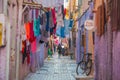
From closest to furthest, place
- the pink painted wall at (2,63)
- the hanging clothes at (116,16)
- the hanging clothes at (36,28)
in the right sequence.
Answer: the hanging clothes at (116,16) → the pink painted wall at (2,63) → the hanging clothes at (36,28)

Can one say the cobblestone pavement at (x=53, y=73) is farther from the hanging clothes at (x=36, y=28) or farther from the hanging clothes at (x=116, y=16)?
the hanging clothes at (x=116, y=16)

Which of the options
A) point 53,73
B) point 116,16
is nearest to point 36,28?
point 53,73

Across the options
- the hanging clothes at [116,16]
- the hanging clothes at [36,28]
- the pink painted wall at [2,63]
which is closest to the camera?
the hanging clothes at [116,16]

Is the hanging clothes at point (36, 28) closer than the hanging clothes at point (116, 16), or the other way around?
the hanging clothes at point (116, 16)

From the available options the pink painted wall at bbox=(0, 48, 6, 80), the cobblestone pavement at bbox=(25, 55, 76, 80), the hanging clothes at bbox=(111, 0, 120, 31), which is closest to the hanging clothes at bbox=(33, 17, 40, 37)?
the cobblestone pavement at bbox=(25, 55, 76, 80)

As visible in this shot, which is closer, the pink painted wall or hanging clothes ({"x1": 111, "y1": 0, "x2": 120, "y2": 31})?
hanging clothes ({"x1": 111, "y1": 0, "x2": 120, "y2": 31})

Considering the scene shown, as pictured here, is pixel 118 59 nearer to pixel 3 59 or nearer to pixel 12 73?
pixel 3 59

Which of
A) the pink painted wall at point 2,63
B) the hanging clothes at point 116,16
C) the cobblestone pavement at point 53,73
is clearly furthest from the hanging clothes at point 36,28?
the hanging clothes at point 116,16

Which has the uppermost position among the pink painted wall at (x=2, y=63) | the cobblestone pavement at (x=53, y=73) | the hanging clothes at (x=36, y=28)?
the hanging clothes at (x=36, y=28)

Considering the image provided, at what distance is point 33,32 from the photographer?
56.2 feet

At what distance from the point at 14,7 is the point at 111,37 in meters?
3.80

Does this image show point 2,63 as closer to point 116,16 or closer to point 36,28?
point 116,16

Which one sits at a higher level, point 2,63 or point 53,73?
point 2,63

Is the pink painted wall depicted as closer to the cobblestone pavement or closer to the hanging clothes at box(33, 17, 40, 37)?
the cobblestone pavement
